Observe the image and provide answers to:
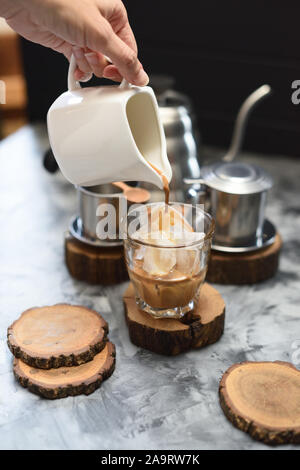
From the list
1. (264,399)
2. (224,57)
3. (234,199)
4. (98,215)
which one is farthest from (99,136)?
(224,57)

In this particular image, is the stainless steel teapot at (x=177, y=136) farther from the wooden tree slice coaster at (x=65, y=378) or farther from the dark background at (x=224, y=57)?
the wooden tree slice coaster at (x=65, y=378)

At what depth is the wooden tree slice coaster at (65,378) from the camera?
948mm

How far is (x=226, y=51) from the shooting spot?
6.40ft

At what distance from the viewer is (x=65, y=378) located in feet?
3.17

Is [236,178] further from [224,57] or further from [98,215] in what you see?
[224,57]

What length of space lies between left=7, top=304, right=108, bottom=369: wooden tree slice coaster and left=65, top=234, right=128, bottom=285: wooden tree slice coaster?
0.16m

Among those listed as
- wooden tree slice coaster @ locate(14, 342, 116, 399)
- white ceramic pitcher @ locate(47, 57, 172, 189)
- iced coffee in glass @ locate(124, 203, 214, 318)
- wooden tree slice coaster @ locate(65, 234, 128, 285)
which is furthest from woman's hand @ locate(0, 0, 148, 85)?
wooden tree slice coaster @ locate(14, 342, 116, 399)

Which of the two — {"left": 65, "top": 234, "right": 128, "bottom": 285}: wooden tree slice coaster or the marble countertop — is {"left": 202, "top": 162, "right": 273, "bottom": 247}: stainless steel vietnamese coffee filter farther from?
{"left": 65, "top": 234, "right": 128, "bottom": 285}: wooden tree slice coaster

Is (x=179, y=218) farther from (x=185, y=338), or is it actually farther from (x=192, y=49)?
(x=192, y=49)

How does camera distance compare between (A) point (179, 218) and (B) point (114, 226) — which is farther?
(B) point (114, 226)

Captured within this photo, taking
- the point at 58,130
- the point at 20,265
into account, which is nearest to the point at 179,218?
the point at 58,130

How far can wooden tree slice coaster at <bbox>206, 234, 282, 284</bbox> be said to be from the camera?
4.17ft

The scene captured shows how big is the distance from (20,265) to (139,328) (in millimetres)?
417

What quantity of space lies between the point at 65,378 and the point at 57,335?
3.9 inches
